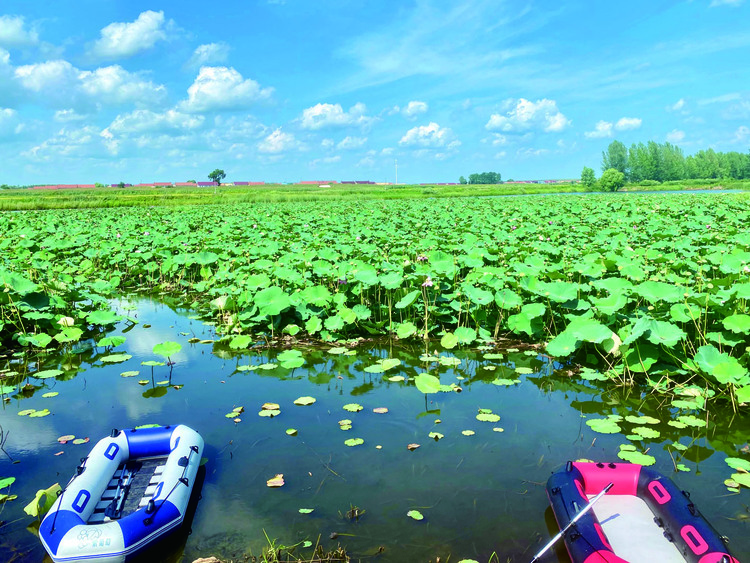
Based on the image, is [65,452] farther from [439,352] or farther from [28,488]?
[439,352]

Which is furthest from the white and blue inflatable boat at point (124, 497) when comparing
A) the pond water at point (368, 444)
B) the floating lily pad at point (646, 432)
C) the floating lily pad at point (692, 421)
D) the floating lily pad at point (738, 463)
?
the floating lily pad at point (692, 421)

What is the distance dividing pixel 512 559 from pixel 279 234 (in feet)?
31.6

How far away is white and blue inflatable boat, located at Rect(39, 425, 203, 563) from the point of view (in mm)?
1980

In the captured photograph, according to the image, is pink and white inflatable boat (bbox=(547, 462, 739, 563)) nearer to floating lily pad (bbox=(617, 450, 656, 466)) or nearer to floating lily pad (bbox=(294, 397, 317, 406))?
floating lily pad (bbox=(617, 450, 656, 466))

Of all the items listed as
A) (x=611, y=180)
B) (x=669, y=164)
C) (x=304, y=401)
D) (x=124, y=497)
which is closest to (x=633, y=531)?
(x=304, y=401)

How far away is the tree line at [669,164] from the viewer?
79.1 metres

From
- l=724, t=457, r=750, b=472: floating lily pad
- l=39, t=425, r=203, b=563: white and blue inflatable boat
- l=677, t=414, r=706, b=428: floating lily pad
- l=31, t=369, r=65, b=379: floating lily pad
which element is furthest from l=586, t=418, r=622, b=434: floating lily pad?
l=31, t=369, r=65, b=379: floating lily pad

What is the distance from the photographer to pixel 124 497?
244cm

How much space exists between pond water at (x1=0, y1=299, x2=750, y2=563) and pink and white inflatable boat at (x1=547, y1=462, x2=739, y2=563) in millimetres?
218

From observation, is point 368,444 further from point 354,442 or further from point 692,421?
point 692,421

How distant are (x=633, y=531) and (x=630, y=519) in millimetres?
71

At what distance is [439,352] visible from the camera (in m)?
4.62

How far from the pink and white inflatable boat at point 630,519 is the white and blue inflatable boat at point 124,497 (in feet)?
5.82

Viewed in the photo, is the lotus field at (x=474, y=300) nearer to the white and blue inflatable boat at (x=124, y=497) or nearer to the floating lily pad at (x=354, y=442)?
the floating lily pad at (x=354, y=442)
